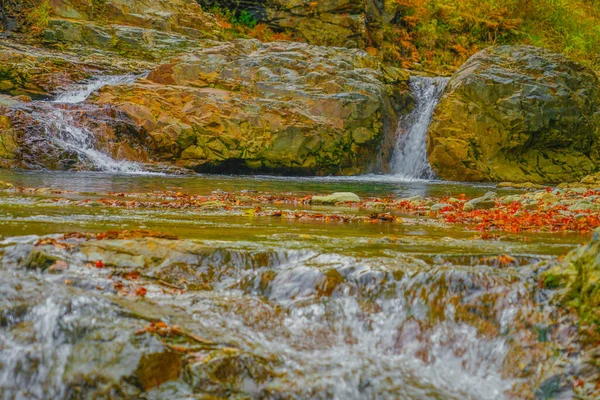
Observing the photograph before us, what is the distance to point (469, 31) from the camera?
25.8 meters

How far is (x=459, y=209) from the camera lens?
28.8 ft

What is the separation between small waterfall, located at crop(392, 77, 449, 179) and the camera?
1722 centimetres

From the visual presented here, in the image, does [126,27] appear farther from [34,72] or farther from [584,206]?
[584,206]

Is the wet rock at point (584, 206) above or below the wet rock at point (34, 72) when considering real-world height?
below

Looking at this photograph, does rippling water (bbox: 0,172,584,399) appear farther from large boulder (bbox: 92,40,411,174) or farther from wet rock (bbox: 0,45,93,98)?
wet rock (bbox: 0,45,93,98)

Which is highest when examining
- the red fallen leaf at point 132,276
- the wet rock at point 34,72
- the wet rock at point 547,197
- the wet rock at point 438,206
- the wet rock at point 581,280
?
the wet rock at point 34,72

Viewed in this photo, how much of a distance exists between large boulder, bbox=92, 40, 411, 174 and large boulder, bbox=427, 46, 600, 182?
212cm

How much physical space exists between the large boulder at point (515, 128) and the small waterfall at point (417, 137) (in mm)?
644

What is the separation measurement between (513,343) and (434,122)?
1355cm

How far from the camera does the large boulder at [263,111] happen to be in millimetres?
15406

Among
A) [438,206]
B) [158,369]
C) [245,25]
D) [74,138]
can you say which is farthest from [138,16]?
[158,369]

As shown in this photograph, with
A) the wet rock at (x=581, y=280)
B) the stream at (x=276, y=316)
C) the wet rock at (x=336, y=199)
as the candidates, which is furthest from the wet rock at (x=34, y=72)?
the wet rock at (x=581, y=280)

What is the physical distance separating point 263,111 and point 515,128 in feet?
22.4

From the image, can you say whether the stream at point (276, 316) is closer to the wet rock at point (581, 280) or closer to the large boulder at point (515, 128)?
the wet rock at point (581, 280)
